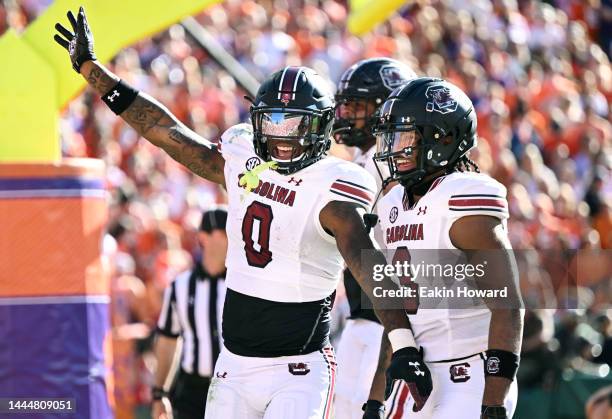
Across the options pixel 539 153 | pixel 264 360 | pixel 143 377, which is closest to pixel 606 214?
pixel 539 153

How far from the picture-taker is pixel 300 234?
4.95 meters

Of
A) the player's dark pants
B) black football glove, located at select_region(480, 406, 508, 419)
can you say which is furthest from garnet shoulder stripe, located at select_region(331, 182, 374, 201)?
the player's dark pants

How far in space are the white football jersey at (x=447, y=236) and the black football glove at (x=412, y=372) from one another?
0.20 meters

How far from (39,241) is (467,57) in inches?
339

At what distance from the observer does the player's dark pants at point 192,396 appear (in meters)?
7.43

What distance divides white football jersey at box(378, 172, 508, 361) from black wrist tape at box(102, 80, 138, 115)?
1.48 m

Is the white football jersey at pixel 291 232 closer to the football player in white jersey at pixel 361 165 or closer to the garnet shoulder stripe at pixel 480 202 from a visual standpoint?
the garnet shoulder stripe at pixel 480 202

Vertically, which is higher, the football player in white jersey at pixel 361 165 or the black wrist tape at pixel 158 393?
the football player in white jersey at pixel 361 165

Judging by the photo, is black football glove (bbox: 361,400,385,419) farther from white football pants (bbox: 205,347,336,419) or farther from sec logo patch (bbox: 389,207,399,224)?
sec logo patch (bbox: 389,207,399,224)

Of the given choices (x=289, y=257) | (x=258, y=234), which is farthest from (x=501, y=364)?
(x=258, y=234)

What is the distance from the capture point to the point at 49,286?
6.04m

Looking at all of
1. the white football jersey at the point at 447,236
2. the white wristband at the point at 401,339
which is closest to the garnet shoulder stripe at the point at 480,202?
the white football jersey at the point at 447,236

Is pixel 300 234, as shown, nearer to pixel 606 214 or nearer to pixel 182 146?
pixel 182 146

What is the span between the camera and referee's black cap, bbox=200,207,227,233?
7.45m
